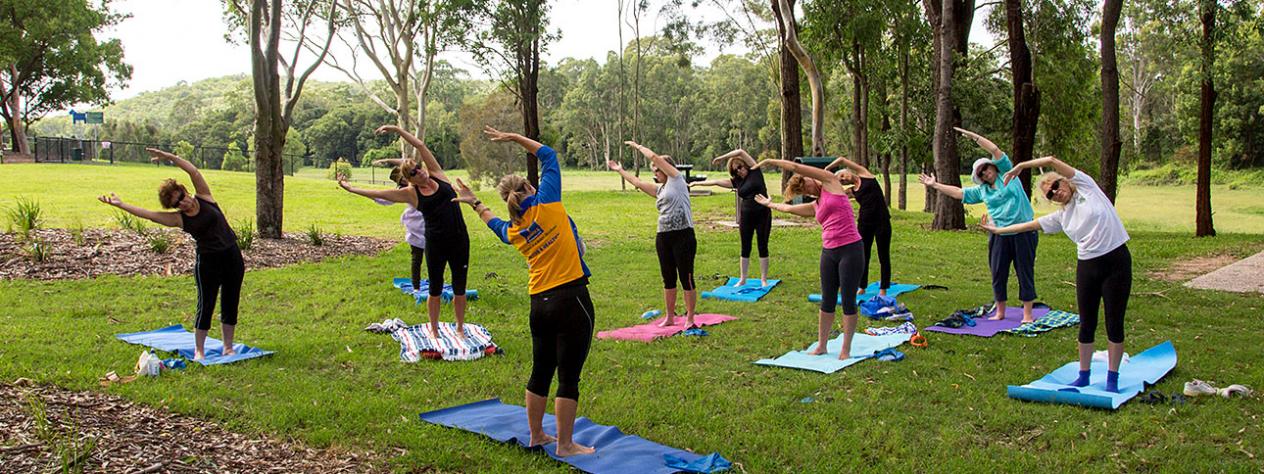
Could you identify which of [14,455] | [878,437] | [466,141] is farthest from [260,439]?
[466,141]

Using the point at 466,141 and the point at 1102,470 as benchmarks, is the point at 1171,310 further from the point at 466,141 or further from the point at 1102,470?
the point at 466,141

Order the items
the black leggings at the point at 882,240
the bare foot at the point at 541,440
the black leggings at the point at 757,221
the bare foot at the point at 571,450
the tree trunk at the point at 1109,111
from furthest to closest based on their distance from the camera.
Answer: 1. the tree trunk at the point at 1109,111
2. the black leggings at the point at 757,221
3. the black leggings at the point at 882,240
4. the bare foot at the point at 541,440
5. the bare foot at the point at 571,450

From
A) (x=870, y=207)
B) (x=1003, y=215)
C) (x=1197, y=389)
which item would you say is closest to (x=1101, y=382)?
(x=1197, y=389)

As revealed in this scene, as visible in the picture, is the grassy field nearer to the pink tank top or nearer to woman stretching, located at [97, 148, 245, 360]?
woman stretching, located at [97, 148, 245, 360]

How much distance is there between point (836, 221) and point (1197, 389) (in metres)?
2.87

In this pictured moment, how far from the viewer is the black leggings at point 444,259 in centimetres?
819

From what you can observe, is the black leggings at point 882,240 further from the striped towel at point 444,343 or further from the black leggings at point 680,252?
the striped towel at point 444,343

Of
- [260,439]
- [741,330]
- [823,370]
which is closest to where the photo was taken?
[260,439]

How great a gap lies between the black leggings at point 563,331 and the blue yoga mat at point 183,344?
3.68 meters

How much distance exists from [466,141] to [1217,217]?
3565 cm

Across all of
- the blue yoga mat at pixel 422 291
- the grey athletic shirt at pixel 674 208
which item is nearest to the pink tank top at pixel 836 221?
the grey athletic shirt at pixel 674 208

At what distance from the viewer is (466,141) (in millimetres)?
49812

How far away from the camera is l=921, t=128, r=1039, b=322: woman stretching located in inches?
359

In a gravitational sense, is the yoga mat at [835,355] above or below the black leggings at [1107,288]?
below
